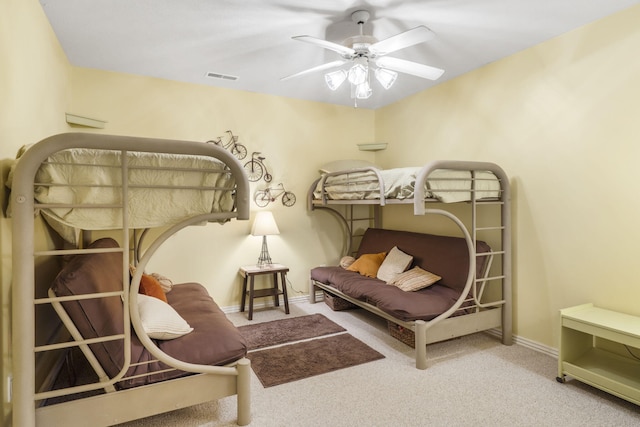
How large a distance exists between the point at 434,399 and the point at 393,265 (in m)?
1.55

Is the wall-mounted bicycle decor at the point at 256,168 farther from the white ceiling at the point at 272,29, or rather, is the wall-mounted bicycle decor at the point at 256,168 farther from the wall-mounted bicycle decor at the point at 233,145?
the white ceiling at the point at 272,29

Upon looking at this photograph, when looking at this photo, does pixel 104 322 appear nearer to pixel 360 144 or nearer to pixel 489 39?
pixel 489 39

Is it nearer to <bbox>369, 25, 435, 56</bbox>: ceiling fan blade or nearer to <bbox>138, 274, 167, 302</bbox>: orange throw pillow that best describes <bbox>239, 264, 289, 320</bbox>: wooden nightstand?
<bbox>138, 274, 167, 302</bbox>: orange throw pillow

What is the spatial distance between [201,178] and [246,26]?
4.67 ft

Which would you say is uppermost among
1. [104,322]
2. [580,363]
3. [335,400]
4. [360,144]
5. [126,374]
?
[360,144]

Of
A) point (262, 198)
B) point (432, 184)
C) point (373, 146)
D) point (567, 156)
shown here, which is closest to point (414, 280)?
point (432, 184)

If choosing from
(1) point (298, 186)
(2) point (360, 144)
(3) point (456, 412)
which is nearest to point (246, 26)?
(1) point (298, 186)

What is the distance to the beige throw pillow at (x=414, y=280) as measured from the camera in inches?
124

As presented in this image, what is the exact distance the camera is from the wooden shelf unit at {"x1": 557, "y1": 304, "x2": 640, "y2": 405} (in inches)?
78.5

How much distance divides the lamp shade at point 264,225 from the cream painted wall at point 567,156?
7.16ft

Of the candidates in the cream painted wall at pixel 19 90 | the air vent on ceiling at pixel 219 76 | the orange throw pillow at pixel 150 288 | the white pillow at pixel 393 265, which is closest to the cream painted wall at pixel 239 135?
the air vent on ceiling at pixel 219 76

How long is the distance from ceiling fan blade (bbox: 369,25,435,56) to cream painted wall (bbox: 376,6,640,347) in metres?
1.32

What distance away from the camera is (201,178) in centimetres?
172

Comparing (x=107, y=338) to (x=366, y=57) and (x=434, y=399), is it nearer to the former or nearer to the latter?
(x=434, y=399)
